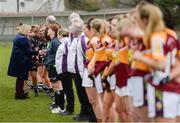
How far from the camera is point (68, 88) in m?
11.8

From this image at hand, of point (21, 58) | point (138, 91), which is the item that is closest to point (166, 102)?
point (138, 91)

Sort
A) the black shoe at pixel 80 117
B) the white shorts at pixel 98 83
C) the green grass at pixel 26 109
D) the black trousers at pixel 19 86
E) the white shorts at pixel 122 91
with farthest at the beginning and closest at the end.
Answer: the black trousers at pixel 19 86 < the green grass at pixel 26 109 < the black shoe at pixel 80 117 < the white shorts at pixel 98 83 < the white shorts at pixel 122 91

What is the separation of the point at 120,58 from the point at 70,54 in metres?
3.37

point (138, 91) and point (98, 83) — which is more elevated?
point (138, 91)

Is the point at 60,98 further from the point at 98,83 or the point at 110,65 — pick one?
the point at 110,65

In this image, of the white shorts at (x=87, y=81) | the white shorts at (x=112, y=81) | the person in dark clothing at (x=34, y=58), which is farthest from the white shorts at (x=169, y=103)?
the person in dark clothing at (x=34, y=58)

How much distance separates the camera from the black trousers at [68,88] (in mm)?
11625

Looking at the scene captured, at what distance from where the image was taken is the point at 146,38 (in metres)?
5.95

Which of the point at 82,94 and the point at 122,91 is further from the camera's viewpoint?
the point at 82,94

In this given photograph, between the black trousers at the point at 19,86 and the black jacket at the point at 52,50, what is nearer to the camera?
the black jacket at the point at 52,50

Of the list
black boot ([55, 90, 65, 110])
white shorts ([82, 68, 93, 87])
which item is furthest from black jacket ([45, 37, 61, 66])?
white shorts ([82, 68, 93, 87])

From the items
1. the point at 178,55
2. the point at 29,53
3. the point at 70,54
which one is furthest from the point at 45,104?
the point at 178,55

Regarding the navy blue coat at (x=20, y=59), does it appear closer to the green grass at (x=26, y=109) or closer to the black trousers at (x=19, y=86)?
the black trousers at (x=19, y=86)

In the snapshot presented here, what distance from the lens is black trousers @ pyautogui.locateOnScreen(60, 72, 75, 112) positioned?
458 inches
